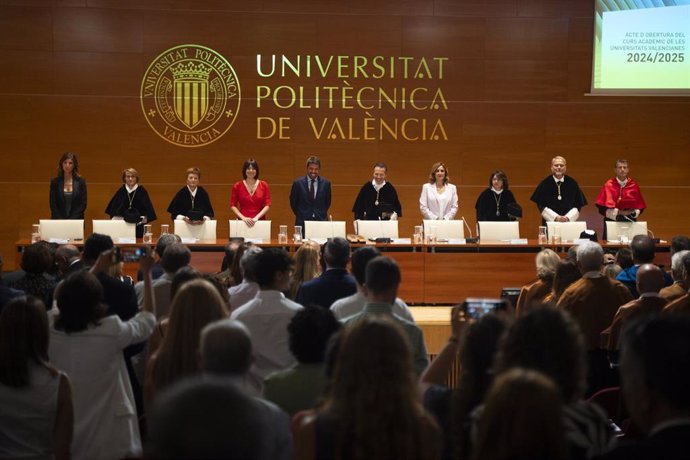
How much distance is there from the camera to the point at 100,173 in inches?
476

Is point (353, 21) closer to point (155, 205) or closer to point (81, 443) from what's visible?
point (155, 205)

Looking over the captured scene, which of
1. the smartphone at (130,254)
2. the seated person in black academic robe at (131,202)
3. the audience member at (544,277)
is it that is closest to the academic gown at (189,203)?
the seated person in black academic robe at (131,202)

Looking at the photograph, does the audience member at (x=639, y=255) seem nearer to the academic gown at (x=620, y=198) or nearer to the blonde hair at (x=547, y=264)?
the blonde hair at (x=547, y=264)

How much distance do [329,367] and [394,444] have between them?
524mm

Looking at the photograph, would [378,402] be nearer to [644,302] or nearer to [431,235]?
[644,302]

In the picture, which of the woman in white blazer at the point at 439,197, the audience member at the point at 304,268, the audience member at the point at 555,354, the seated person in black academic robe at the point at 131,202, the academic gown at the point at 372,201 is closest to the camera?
the audience member at the point at 555,354

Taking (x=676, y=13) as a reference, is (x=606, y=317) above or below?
below

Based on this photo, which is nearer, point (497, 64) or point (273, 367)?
point (273, 367)

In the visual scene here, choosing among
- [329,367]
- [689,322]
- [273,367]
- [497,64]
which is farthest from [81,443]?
[497,64]

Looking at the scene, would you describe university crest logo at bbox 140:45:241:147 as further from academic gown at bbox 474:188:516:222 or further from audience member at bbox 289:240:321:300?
audience member at bbox 289:240:321:300

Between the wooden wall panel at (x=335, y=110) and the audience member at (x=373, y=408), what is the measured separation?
10.2 m

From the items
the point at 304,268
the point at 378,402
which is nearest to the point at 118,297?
the point at 304,268

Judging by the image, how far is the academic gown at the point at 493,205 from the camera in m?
10.8

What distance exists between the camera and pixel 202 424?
1.35 meters
